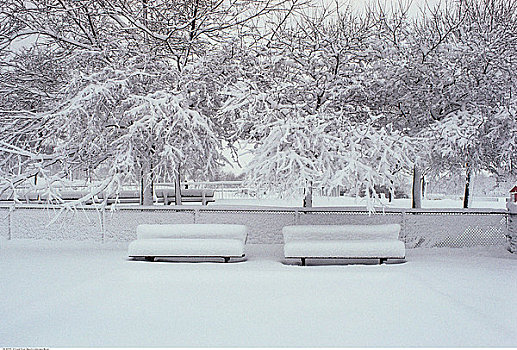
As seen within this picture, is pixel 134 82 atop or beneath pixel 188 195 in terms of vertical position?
atop

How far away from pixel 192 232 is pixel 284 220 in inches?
97.4

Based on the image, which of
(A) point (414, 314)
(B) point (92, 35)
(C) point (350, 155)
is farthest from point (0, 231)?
(A) point (414, 314)

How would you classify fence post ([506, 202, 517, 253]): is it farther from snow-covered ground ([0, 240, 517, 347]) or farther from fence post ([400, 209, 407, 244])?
fence post ([400, 209, 407, 244])

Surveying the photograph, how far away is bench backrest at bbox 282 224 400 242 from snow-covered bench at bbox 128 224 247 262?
3.59 ft

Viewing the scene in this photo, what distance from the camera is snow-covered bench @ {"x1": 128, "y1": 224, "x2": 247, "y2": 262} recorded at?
966 centimetres

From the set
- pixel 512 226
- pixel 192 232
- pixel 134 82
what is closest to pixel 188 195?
pixel 134 82

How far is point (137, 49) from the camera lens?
12898 millimetres

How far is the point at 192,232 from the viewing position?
33.3 ft

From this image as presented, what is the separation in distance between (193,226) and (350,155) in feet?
11.9

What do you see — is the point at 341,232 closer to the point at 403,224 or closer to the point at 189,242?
the point at 403,224

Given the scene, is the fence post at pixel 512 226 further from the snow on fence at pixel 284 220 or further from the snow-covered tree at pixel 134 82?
the snow-covered tree at pixel 134 82

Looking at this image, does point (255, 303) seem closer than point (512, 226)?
Yes

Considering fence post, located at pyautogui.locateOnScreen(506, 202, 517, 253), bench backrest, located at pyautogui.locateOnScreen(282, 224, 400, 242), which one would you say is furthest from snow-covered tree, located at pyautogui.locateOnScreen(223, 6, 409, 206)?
fence post, located at pyautogui.locateOnScreen(506, 202, 517, 253)

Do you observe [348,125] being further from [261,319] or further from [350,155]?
[261,319]
